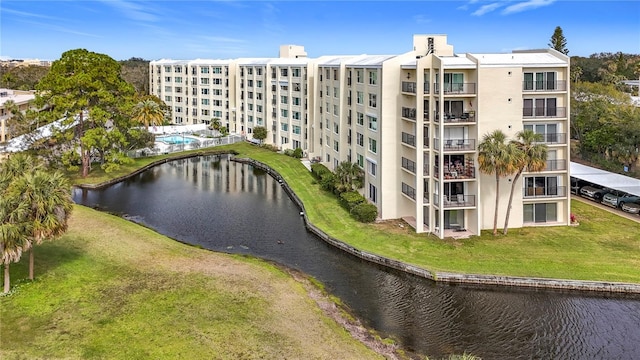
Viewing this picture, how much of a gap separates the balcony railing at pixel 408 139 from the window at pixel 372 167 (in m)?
3.92

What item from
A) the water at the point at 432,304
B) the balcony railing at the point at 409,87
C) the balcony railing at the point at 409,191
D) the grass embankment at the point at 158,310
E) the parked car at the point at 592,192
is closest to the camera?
the grass embankment at the point at 158,310

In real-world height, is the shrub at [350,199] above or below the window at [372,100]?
below

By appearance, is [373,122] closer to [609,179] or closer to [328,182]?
[328,182]

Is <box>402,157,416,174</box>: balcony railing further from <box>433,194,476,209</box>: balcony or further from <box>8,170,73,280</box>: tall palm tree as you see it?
<box>8,170,73,280</box>: tall palm tree

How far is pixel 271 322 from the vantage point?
80.7 feet

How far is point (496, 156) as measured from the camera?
3538cm

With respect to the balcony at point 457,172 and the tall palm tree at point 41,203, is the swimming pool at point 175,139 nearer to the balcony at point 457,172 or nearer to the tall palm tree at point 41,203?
the balcony at point 457,172

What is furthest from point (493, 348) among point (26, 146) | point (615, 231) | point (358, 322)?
point (26, 146)

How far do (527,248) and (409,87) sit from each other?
15210 mm

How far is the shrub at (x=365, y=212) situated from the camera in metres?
41.2

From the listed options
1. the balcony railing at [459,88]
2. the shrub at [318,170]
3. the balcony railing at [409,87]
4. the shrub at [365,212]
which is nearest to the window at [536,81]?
the balcony railing at [459,88]

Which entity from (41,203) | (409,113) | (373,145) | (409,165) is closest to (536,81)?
(409,113)

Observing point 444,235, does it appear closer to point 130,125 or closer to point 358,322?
point 358,322

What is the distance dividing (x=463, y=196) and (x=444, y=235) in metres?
3.44
